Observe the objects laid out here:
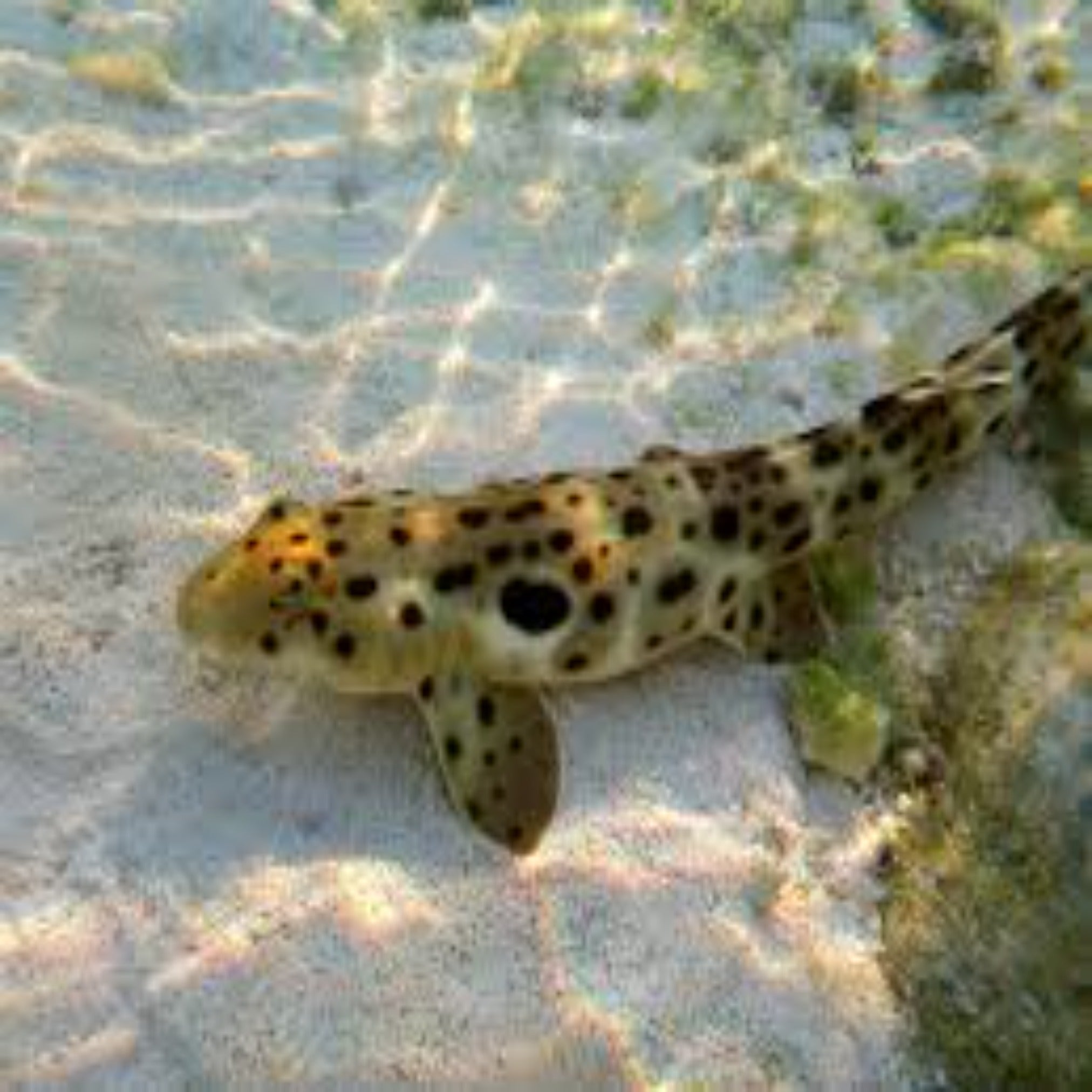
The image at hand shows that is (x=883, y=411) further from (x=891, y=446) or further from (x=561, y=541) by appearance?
(x=561, y=541)

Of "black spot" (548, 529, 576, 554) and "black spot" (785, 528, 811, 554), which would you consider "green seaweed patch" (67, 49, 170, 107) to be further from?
"black spot" (785, 528, 811, 554)

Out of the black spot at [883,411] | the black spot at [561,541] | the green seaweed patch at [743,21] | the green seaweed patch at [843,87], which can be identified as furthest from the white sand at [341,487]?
the black spot at [561,541]

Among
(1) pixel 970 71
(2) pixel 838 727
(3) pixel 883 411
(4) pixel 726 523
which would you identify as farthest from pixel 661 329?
(1) pixel 970 71

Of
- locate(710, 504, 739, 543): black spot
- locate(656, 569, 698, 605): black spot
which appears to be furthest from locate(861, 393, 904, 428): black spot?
locate(656, 569, 698, 605): black spot

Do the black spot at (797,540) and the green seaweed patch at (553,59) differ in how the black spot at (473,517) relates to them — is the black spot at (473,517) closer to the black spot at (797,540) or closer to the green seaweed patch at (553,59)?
the black spot at (797,540)

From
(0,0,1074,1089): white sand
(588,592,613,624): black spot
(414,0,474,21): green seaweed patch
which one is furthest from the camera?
(414,0,474,21): green seaweed patch

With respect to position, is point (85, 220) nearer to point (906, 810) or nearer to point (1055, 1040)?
point (906, 810)

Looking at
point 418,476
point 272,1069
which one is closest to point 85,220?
point 418,476

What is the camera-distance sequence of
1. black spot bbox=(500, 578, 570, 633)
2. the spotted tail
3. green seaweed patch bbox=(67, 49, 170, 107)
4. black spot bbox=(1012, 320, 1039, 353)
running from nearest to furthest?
Answer: black spot bbox=(500, 578, 570, 633)
the spotted tail
black spot bbox=(1012, 320, 1039, 353)
green seaweed patch bbox=(67, 49, 170, 107)
